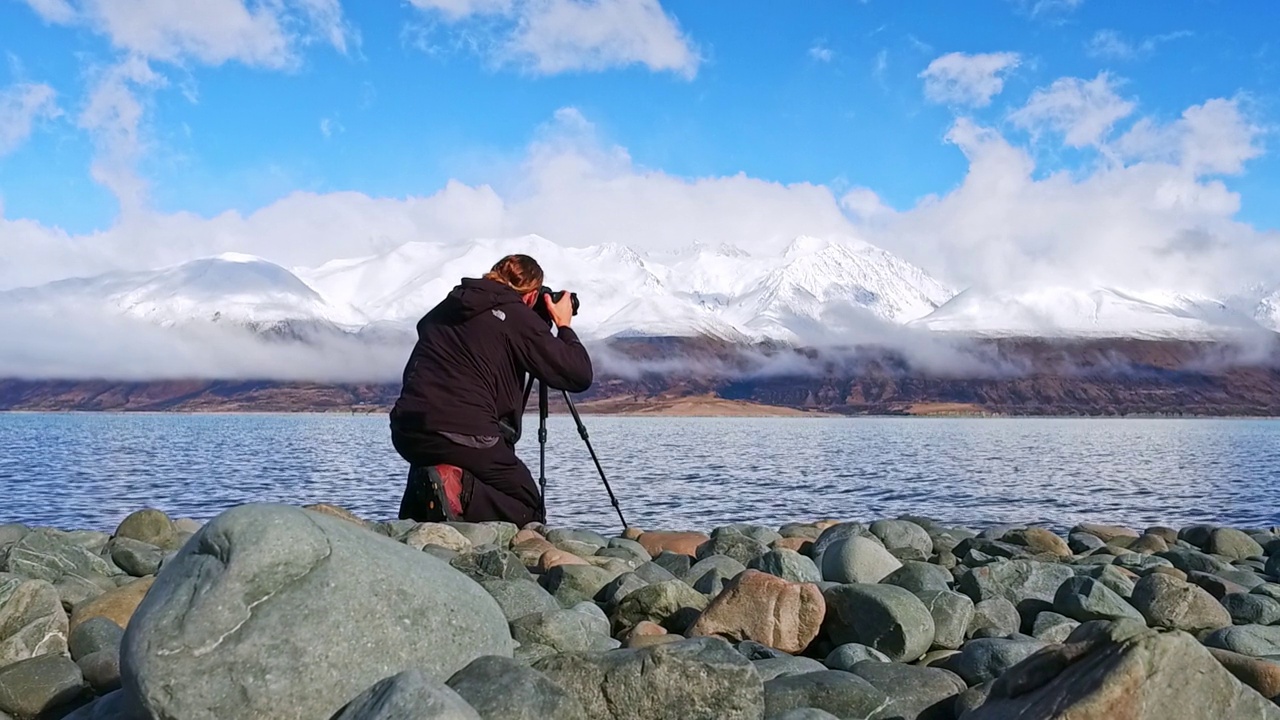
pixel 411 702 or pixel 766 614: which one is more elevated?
pixel 411 702

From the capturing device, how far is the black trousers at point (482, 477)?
8570 mm

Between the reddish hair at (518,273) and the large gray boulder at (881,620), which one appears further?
the reddish hair at (518,273)

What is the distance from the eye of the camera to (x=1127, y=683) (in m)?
3.16

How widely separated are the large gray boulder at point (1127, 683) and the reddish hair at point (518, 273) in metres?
6.14

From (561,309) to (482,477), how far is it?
5.42 feet

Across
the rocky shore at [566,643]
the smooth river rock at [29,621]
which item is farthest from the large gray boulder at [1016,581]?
the smooth river rock at [29,621]

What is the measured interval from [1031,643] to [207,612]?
358 centimetres

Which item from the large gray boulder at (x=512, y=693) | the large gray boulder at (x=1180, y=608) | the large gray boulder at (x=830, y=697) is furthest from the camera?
the large gray boulder at (x=1180, y=608)

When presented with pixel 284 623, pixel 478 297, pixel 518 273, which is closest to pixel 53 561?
pixel 478 297

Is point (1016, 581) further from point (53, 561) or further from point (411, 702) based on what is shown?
point (53, 561)

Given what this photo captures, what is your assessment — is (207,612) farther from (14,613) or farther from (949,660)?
(949,660)

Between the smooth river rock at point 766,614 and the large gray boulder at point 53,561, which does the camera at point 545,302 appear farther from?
the smooth river rock at point 766,614

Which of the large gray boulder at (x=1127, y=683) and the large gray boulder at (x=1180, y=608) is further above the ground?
the large gray boulder at (x=1127, y=683)

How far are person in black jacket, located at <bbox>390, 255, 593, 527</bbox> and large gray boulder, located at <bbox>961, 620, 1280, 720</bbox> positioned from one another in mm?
5488
